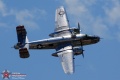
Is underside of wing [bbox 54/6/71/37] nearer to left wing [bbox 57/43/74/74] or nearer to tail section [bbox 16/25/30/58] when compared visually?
left wing [bbox 57/43/74/74]

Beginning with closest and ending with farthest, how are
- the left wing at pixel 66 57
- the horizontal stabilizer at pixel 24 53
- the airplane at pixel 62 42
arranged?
the left wing at pixel 66 57 → the airplane at pixel 62 42 → the horizontal stabilizer at pixel 24 53

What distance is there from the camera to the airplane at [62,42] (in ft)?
400

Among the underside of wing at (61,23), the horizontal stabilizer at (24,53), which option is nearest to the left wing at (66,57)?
the underside of wing at (61,23)

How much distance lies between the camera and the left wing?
4531 inches

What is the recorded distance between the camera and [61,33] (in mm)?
126188

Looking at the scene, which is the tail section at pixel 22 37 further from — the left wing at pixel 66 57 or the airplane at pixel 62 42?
the left wing at pixel 66 57

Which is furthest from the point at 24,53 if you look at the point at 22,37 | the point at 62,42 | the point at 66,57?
the point at 66,57

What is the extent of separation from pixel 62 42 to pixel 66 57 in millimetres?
5798

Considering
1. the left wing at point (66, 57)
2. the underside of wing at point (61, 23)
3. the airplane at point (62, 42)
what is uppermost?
the underside of wing at point (61, 23)

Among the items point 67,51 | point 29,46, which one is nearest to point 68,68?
point 67,51

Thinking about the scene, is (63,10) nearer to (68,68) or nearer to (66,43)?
(66,43)

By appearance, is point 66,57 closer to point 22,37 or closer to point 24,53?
point 24,53

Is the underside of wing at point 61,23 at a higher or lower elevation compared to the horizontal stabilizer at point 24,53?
higher

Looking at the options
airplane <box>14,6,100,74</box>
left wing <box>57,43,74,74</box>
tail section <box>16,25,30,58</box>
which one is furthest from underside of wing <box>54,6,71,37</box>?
tail section <box>16,25,30,58</box>
